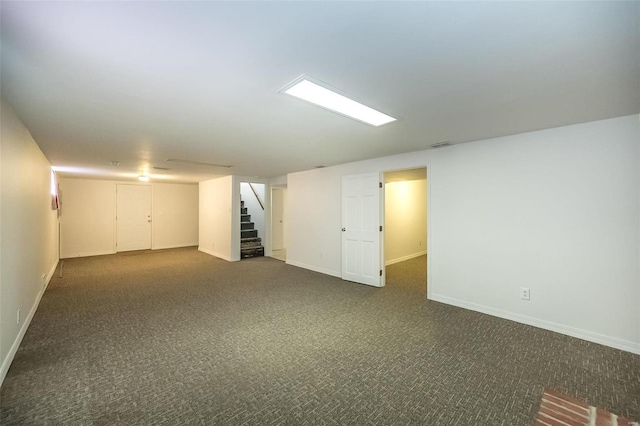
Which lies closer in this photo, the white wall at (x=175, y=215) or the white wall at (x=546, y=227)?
the white wall at (x=546, y=227)

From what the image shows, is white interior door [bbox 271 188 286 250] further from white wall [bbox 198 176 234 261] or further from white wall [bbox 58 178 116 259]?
white wall [bbox 58 178 116 259]

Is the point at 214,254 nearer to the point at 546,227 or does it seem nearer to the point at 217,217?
the point at 217,217

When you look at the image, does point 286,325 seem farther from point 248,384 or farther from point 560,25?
point 560,25

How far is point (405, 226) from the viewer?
6.92m

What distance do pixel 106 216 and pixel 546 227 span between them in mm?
10293

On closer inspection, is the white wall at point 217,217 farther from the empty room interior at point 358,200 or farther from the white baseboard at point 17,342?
the white baseboard at point 17,342

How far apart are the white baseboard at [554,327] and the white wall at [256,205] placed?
5.67 meters

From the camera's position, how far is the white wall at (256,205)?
327 inches

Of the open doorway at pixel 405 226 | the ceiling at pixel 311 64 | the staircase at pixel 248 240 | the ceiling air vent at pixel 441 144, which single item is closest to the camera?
the ceiling at pixel 311 64

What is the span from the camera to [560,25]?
1.35m

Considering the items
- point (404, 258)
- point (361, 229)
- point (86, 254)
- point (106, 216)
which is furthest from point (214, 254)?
point (404, 258)

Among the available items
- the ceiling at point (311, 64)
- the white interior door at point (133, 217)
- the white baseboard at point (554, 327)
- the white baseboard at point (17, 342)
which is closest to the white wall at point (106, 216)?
the white interior door at point (133, 217)

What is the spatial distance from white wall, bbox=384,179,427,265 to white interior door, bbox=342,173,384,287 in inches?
52.3

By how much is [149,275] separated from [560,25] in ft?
22.1
